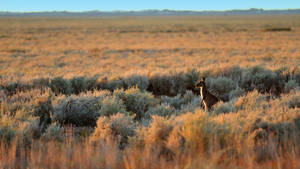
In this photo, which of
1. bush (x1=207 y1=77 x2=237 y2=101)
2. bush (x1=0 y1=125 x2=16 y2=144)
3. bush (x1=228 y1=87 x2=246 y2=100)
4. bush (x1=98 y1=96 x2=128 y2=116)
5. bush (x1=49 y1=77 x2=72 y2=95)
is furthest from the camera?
bush (x1=49 y1=77 x2=72 y2=95)

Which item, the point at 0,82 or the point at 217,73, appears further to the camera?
the point at 217,73

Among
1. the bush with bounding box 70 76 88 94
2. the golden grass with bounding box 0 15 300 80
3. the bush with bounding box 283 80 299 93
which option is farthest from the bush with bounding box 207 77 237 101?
the bush with bounding box 70 76 88 94

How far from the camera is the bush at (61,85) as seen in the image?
1009 cm

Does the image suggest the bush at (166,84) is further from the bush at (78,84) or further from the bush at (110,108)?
the bush at (110,108)

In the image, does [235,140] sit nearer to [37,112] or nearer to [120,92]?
[120,92]

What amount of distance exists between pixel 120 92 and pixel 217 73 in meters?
4.66

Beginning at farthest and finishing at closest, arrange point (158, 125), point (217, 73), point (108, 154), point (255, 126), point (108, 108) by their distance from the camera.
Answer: point (217, 73) → point (108, 108) → point (255, 126) → point (158, 125) → point (108, 154)

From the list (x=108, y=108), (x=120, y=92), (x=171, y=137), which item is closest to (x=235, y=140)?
(x=171, y=137)

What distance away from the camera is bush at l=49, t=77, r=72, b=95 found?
1009cm

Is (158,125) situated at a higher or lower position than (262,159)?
higher

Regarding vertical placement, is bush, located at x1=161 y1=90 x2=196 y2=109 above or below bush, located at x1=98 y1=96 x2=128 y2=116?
below

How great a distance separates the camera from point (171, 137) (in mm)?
4797

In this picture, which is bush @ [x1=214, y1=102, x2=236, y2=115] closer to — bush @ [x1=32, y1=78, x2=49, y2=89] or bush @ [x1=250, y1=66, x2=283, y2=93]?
bush @ [x1=250, y1=66, x2=283, y2=93]

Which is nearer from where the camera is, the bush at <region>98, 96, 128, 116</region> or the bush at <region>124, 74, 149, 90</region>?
the bush at <region>98, 96, 128, 116</region>
